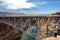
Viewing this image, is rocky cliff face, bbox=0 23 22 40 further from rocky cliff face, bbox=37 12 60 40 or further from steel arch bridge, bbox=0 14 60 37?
steel arch bridge, bbox=0 14 60 37

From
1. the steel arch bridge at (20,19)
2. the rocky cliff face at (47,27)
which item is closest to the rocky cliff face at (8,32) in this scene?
the rocky cliff face at (47,27)

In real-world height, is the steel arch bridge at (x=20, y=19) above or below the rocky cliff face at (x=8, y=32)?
above

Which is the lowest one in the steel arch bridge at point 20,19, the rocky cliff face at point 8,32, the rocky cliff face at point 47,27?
the rocky cliff face at point 8,32

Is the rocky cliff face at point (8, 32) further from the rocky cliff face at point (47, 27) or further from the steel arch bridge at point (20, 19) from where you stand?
Answer: the steel arch bridge at point (20, 19)

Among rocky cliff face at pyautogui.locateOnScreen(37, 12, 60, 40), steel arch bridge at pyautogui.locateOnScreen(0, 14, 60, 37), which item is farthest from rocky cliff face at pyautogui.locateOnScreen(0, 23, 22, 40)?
steel arch bridge at pyautogui.locateOnScreen(0, 14, 60, 37)

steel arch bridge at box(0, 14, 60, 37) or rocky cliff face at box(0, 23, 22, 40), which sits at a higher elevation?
steel arch bridge at box(0, 14, 60, 37)

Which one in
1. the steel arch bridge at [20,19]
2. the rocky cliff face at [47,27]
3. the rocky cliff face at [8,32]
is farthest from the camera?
the rocky cliff face at [8,32]

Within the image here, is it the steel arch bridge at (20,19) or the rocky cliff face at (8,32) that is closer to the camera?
the steel arch bridge at (20,19)

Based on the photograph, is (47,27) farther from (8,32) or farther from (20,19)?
(8,32)

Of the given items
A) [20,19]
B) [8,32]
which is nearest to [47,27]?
[20,19]

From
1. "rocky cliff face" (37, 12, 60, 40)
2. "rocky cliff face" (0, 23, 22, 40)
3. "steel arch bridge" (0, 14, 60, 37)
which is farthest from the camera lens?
"rocky cliff face" (0, 23, 22, 40)

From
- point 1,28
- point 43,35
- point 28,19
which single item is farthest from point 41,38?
point 1,28
